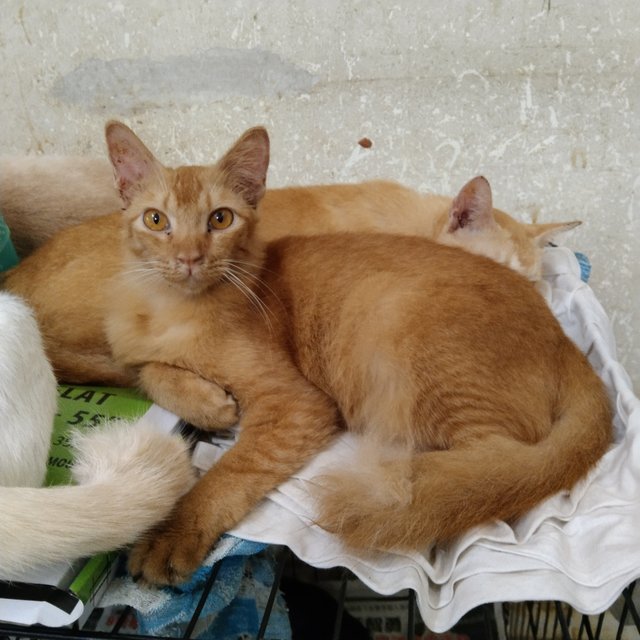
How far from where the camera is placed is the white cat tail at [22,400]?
2.87 feet

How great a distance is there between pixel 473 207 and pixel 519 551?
96 cm

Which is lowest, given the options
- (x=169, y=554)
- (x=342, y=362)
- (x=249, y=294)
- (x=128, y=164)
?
(x=169, y=554)

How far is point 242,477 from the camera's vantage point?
3.40 ft

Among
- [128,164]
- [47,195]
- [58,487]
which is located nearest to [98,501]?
[58,487]

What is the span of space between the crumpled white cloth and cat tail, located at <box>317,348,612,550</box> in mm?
26

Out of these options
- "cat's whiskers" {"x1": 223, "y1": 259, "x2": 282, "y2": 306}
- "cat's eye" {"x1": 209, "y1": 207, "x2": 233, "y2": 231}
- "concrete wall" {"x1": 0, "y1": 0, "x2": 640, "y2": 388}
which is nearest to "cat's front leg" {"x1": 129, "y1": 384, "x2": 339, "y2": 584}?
"cat's whiskers" {"x1": 223, "y1": 259, "x2": 282, "y2": 306}

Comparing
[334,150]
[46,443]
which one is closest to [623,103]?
[334,150]

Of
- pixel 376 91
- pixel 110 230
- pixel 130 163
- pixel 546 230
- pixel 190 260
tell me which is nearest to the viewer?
pixel 190 260

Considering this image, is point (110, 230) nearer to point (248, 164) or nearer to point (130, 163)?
point (130, 163)

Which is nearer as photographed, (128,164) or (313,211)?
(128,164)

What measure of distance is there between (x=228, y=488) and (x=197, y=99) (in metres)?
1.28

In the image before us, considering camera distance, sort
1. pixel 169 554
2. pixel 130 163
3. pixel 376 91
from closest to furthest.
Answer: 1. pixel 169 554
2. pixel 130 163
3. pixel 376 91

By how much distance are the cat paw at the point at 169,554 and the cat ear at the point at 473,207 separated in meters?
1.04

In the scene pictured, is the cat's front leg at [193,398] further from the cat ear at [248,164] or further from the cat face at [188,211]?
the cat ear at [248,164]
